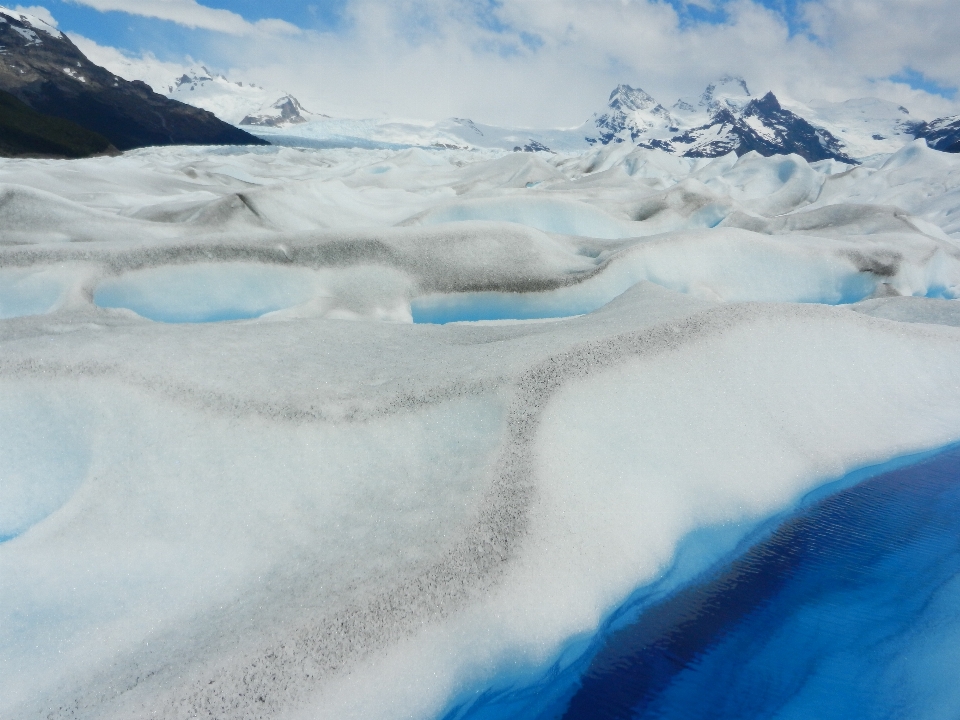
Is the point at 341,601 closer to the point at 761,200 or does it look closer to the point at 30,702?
the point at 30,702

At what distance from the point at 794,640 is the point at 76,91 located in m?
90.9

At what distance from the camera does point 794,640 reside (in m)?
2.79

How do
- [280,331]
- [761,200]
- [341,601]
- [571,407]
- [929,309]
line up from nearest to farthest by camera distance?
[341,601] → [571,407] → [280,331] → [929,309] → [761,200]

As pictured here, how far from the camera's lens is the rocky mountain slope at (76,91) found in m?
69.2

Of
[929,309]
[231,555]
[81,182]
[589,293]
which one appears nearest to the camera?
[231,555]

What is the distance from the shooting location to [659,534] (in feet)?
10.1

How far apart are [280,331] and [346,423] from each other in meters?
1.87

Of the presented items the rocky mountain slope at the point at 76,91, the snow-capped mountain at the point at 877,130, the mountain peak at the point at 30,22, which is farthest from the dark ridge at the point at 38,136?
the snow-capped mountain at the point at 877,130

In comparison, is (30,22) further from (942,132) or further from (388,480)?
(942,132)

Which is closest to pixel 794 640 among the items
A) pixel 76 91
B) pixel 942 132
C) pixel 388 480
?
pixel 388 480

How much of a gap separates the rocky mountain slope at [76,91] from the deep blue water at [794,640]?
78.9m

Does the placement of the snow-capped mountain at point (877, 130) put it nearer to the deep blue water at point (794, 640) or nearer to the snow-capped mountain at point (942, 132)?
the snow-capped mountain at point (942, 132)

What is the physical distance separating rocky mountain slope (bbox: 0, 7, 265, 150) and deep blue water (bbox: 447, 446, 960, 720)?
78877 millimetres

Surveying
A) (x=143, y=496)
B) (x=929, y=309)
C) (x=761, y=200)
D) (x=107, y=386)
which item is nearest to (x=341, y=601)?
(x=143, y=496)
